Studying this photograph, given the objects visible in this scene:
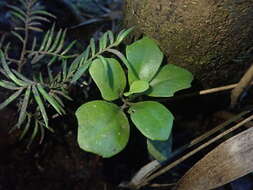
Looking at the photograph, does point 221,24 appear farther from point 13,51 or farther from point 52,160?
point 13,51

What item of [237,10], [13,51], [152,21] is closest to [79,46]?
[13,51]

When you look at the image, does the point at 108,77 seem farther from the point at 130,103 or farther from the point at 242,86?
the point at 242,86

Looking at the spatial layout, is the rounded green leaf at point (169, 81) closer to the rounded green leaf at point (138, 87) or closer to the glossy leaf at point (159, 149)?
the rounded green leaf at point (138, 87)

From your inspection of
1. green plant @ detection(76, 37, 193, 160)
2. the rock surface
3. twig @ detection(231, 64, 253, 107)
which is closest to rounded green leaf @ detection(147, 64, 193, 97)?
green plant @ detection(76, 37, 193, 160)

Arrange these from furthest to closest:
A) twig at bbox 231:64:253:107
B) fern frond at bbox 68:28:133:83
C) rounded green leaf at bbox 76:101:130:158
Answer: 1. twig at bbox 231:64:253:107
2. fern frond at bbox 68:28:133:83
3. rounded green leaf at bbox 76:101:130:158

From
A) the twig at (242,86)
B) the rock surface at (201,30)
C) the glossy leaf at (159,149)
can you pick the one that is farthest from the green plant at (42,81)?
the twig at (242,86)

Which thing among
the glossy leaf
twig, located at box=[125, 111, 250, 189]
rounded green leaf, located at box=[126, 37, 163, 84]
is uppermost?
rounded green leaf, located at box=[126, 37, 163, 84]

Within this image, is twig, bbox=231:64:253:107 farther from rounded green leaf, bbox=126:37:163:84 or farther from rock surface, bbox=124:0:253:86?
rounded green leaf, bbox=126:37:163:84
